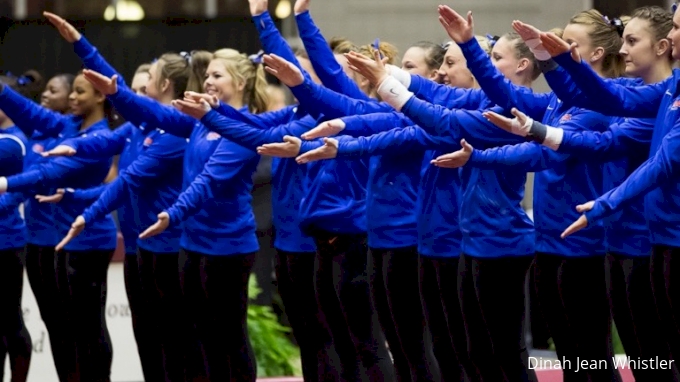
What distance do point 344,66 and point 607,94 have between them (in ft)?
6.09

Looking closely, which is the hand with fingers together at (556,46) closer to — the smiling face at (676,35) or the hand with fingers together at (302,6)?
the smiling face at (676,35)

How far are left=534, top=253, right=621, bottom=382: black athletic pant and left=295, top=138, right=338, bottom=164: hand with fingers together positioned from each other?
30.6 inches

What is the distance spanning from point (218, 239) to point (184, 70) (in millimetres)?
980

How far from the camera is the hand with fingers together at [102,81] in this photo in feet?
18.2

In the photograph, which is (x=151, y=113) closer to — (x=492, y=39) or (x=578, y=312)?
(x=492, y=39)

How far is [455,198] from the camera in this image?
471cm

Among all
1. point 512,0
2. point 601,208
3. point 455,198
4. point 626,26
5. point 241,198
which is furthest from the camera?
point 512,0

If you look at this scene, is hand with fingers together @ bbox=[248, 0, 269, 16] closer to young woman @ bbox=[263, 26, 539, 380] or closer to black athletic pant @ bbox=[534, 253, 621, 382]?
young woman @ bbox=[263, 26, 539, 380]

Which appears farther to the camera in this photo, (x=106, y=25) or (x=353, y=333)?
(x=106, y=25)

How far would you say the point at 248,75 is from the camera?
5641 mm

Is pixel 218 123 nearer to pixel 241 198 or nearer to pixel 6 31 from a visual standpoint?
pixel 241 198

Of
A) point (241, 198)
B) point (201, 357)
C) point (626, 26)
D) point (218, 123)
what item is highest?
point (626, 26)

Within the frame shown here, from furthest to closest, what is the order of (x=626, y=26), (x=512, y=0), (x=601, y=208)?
(x=512, y=0) < (x=626, y=26) < (x=601, y=208)

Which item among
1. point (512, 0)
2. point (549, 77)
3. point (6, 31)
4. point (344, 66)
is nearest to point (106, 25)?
point (6, 31)
